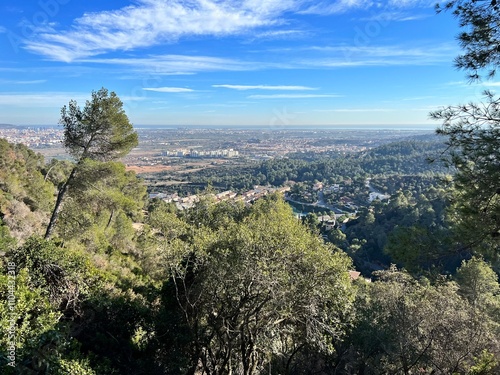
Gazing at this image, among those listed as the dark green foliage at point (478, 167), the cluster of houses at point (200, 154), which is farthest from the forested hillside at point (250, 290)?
the cluster of houses at point (200, 154)

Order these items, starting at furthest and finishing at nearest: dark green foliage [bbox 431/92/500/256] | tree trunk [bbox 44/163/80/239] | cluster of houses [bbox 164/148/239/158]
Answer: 1. cluster of houses [bbox 164/148/239/158]
2. tree trunk [bbox 44/163/80/239]
3. dark green foliage [bbox 431/92/500/256]

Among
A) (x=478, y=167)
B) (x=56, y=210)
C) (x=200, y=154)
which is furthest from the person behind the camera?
(x=200, y=154)

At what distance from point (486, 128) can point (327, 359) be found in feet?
23.5

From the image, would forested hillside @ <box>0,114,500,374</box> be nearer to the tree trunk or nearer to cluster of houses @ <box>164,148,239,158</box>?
the tree trunk

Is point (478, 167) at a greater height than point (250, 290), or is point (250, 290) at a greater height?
point (478, 167)

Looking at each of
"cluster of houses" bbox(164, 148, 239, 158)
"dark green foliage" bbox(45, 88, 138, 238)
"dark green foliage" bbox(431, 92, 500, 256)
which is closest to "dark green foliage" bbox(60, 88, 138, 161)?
"dark green foliage" bbox(45, 88, 138, 238)

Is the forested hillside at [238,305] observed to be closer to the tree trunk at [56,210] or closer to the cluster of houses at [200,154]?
the tree trunk at [56,210]

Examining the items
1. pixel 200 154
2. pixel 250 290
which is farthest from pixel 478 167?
pixel 200 154

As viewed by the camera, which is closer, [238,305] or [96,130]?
[238,305]

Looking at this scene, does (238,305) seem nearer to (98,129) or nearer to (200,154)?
(98,129)

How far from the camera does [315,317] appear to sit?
5.18 metres

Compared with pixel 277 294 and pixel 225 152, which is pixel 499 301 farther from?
pixel 225 152

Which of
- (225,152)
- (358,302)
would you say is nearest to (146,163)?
(225,152)

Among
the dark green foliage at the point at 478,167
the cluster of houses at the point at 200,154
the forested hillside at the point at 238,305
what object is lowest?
the cluster of houses at the point at 200,154
